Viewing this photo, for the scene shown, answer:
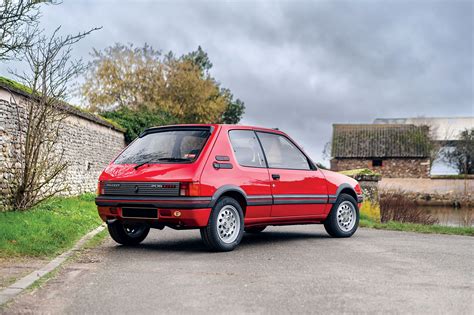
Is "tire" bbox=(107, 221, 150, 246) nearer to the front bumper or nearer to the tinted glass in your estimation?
the front bumper

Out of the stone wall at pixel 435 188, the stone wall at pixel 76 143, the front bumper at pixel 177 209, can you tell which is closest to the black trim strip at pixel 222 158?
the front bumper at pixel 177 209

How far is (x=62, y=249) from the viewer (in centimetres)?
934

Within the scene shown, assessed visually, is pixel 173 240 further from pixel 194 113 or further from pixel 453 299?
pixel 194 113

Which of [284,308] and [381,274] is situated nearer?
[284,308]

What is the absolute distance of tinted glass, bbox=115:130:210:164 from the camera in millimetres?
9094

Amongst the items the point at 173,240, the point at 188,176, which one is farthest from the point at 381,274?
the point at 173,240

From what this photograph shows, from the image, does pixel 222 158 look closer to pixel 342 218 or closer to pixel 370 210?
pixel 342 218

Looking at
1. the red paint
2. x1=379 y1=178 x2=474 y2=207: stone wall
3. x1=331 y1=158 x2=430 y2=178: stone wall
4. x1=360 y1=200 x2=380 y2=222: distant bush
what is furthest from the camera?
x1=331 y1=158 x2=430 y2=178: stone wall

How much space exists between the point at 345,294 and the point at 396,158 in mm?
48576

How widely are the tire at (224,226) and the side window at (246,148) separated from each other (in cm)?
73

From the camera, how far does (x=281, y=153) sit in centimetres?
1046

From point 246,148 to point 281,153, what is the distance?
90 centimetres

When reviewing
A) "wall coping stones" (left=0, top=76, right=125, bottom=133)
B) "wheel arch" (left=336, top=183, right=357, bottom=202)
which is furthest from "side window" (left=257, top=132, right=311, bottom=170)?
"wall coping stones" (left=0, top=76, right=125, bottom=133)

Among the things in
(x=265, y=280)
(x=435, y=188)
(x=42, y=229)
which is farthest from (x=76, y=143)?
(x=435, y=188)
